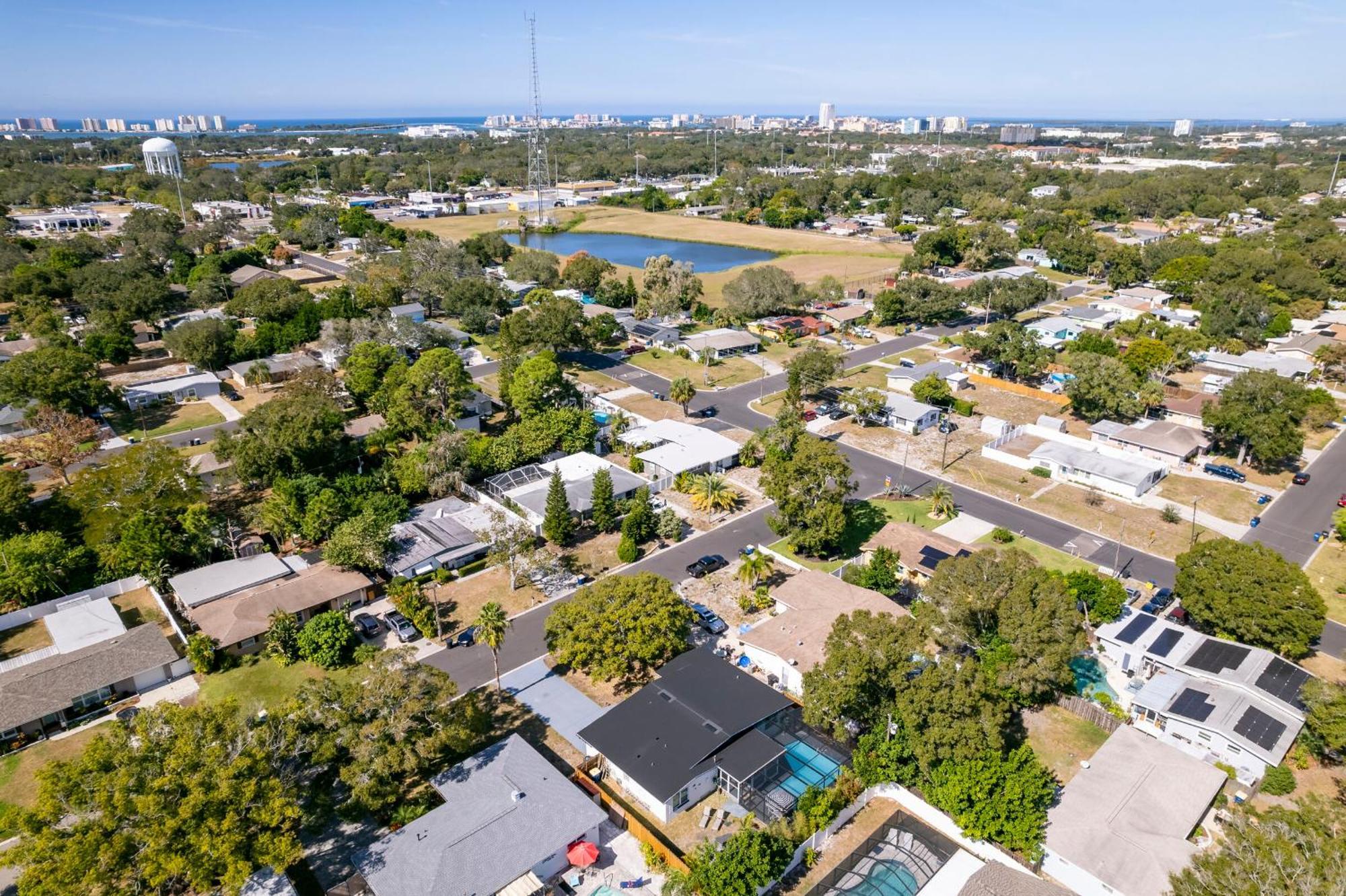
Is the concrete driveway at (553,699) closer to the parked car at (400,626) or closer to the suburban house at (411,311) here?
the parked car at (400,626)

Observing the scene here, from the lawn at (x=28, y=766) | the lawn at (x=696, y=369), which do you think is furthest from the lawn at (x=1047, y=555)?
the lawn at (x=28, y=766)

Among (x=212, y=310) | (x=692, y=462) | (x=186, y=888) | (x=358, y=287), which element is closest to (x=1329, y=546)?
(x=692, y=462)

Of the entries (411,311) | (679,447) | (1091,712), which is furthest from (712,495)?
(411,311)

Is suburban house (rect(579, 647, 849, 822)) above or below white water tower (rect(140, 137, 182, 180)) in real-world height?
below

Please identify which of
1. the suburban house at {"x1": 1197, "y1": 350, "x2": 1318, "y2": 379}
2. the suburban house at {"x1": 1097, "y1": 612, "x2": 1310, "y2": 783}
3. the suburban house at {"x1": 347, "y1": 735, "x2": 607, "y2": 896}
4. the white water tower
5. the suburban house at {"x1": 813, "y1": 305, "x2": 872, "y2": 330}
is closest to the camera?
the suburban house at {"x1": 347, "y1": 735, "x2": 607, "y2": 896}

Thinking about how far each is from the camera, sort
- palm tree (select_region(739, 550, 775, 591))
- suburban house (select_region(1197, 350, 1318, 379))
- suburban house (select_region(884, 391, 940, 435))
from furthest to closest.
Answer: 1. suburban house (select_region(1197, 350, 1318, 379))
2. suburban house (select_region(884, 391, 940, 435))
3. palm tree (select_region(739, 550, 775, 591))

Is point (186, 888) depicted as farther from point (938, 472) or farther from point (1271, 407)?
point (1271, 407)

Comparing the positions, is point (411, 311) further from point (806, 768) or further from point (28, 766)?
point (806, 768)

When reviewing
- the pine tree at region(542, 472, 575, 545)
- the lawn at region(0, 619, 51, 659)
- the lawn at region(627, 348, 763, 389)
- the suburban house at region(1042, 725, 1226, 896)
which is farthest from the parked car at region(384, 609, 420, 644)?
the lawn at region(627, 348, 763, 389)

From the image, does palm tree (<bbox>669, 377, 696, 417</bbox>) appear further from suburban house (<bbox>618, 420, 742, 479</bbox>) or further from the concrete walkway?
the concrete walkway
